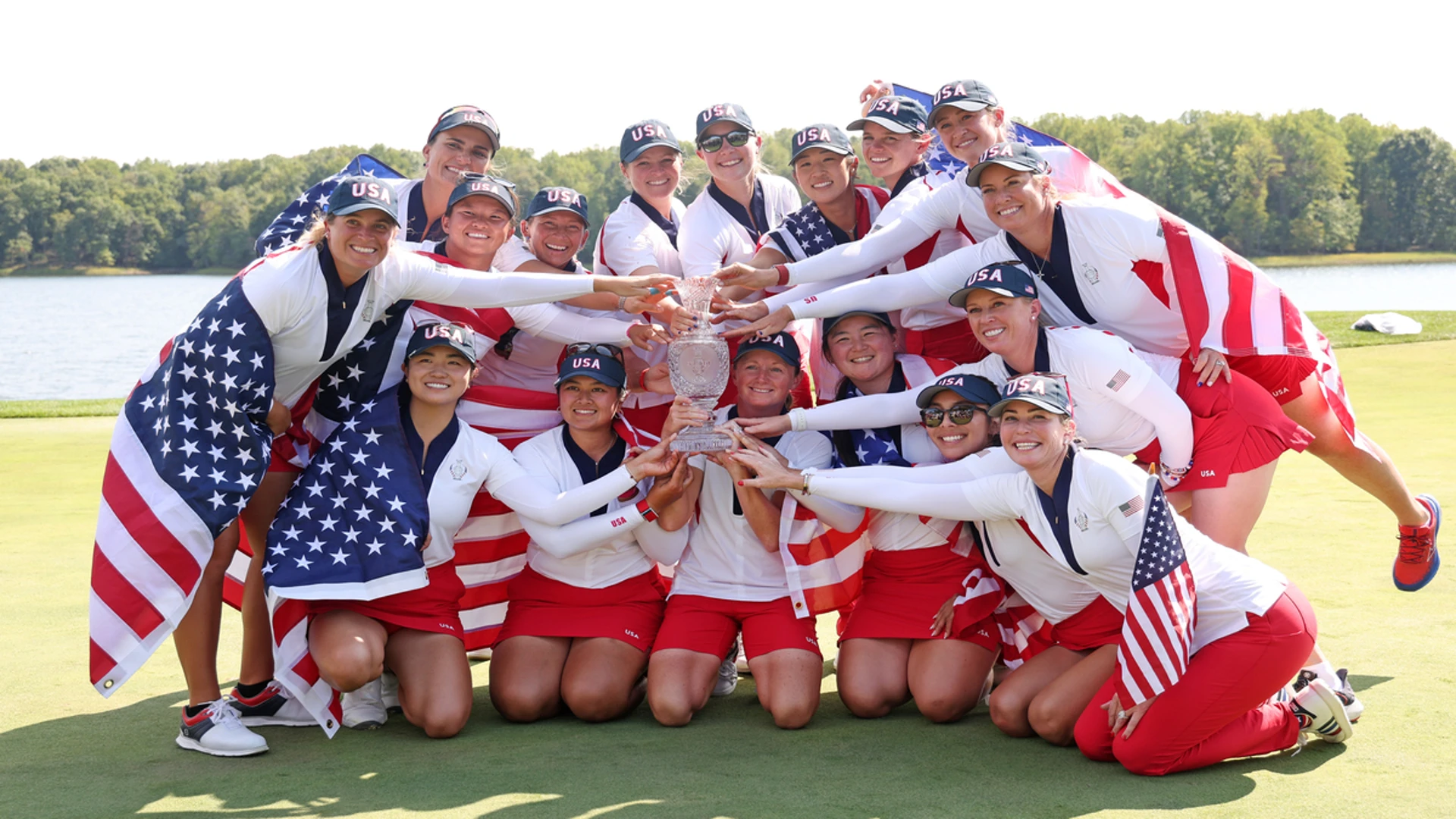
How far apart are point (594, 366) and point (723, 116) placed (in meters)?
1.62

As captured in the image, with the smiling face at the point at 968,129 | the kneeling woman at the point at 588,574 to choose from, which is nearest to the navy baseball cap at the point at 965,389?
the kneeling woman at the point at 588,574

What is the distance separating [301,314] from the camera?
4473mm

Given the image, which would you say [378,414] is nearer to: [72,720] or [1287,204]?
[72,720]

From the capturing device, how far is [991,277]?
184 inches

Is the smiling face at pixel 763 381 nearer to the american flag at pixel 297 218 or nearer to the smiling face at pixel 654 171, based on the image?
the smiling face at pixel 654 171

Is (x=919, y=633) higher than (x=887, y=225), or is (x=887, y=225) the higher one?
(x=887, y=225)

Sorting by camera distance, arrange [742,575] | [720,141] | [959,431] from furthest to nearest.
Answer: [720,141], [742,575], [959,431]

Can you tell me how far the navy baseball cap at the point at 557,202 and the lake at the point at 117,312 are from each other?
17872 mm

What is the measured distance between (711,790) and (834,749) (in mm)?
628

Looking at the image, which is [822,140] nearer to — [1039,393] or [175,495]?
[1039,393]

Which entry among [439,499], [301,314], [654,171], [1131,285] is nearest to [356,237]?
[301,314]

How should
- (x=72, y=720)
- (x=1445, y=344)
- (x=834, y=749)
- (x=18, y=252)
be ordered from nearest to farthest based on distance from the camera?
1. (x=834, y=749)
2. (x=72, y=720)
3. (x=1445, y=344)
4. (x=18, y=252)

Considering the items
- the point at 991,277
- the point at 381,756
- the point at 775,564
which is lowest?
the point at 381,756

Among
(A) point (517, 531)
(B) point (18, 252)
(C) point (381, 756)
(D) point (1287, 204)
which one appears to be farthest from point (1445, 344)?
(B) point (18, 252)
